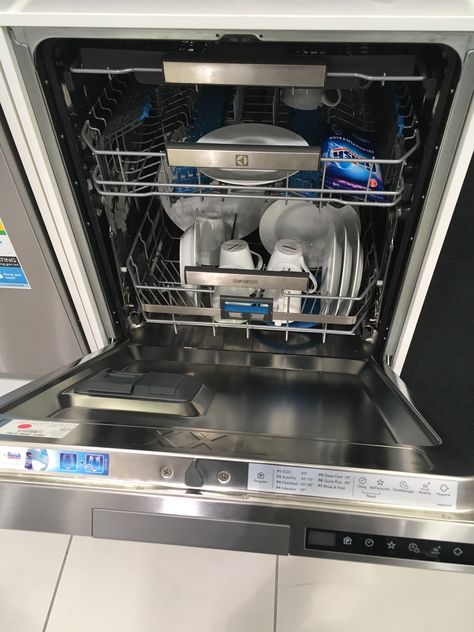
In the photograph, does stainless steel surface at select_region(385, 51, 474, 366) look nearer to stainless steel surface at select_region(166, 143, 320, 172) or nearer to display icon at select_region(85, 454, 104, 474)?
stainless steel surface at select_region(166, 143, 320, 172)

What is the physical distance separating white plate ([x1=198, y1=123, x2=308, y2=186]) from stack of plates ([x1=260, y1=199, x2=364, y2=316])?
0.28ft

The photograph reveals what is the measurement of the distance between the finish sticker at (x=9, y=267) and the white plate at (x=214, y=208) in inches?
12.3

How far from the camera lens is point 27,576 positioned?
0.67 meters

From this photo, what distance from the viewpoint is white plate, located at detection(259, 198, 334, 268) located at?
1012mm

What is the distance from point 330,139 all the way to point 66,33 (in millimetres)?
442

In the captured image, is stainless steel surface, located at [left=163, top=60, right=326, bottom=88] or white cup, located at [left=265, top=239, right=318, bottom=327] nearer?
stainless steel surface, located at [left=163, top=60, right=326, bottom=88]

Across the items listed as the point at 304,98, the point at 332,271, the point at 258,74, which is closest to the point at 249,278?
the point at 332,271

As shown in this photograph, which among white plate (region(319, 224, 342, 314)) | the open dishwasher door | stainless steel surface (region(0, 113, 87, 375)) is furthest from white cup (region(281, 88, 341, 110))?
the open dishwasher door

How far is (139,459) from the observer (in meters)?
0.63

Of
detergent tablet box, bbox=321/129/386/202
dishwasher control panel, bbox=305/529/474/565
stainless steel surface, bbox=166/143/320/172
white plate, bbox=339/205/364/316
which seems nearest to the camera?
dishwasher control panel, bbox=305/529/474/565

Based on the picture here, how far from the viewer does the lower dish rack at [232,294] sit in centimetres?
85

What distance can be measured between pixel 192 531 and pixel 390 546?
0.79 feet

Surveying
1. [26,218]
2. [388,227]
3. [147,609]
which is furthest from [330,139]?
[147,609]

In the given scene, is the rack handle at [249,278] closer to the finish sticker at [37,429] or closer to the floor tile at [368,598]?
the finish sticker at [37,429]
